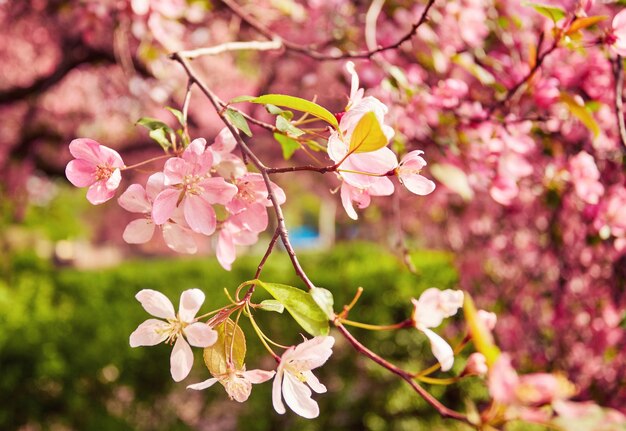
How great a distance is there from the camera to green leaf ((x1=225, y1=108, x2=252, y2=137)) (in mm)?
771

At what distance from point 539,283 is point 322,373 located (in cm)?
135

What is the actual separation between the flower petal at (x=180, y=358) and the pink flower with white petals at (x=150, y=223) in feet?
0.47

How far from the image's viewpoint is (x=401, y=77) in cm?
131

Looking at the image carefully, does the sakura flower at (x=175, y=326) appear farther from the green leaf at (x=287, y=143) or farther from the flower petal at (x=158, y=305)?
the green leaf at (x=287, y=143)

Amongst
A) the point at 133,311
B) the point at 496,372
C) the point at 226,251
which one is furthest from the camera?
the point at 133,311

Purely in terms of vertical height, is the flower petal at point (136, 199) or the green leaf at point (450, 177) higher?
the flower petal at point (136, 199)

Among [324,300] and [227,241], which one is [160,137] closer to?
[227,241]

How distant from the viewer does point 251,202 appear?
2.61ft

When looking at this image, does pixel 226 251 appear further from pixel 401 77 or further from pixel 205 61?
pixel 205 61

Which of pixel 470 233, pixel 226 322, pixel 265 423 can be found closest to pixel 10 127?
pixel 265 423

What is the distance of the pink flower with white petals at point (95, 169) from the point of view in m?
0.76

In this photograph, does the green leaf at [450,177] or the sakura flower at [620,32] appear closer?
the sakura flower at [620,32]

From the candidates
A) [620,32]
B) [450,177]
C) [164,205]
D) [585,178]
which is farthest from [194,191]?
[585,178]

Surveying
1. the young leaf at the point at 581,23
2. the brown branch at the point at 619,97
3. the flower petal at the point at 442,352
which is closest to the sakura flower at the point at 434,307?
the flower petal at the point at 442,352
